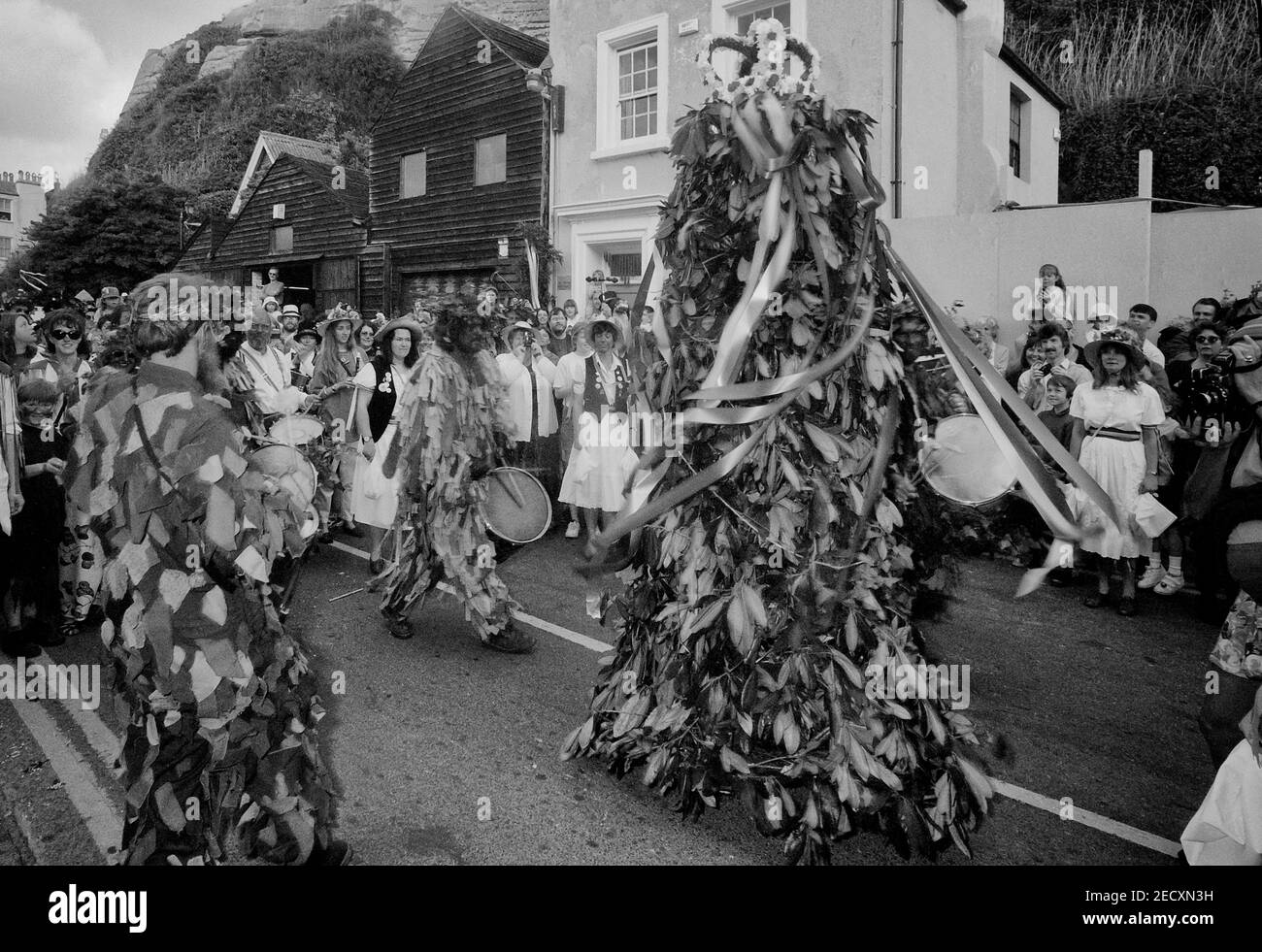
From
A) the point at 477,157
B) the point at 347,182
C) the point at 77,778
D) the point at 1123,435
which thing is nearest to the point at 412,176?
the point at 477,157

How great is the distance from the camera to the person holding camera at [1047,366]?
24.3 ft

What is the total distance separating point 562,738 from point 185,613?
6.30 ft

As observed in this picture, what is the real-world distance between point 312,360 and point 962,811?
8325 millimetres

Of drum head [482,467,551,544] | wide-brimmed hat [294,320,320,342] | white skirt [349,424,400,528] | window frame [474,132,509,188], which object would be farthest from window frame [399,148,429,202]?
drum head [482,467,551,544]

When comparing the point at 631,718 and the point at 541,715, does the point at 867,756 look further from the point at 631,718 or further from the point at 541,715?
the point at 541,715

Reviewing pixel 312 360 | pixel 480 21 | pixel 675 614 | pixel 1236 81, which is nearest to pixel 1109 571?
pixel 675 614

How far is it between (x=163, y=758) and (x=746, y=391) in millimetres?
2104

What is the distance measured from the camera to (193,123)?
40.8m

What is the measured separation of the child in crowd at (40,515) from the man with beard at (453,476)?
7.02 ft
